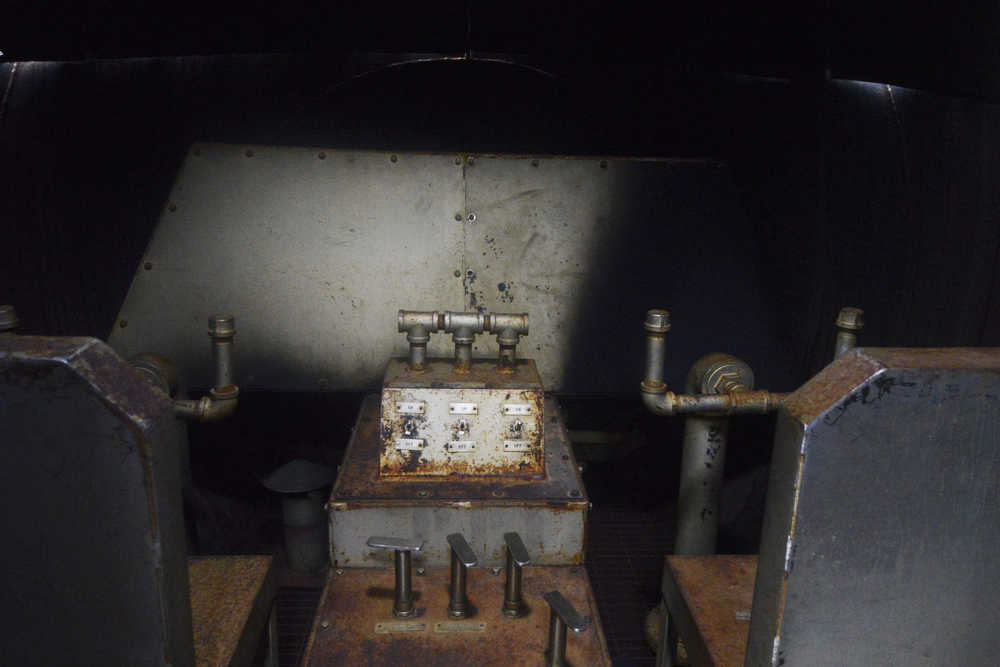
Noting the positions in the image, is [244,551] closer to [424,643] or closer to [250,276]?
[250,276]

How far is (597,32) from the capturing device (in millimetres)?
1950

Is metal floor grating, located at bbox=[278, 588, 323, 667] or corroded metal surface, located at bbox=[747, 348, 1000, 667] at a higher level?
corroded metal surface, located at bbox=[747, 348, 1000, 667]

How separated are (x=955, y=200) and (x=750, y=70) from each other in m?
0.71

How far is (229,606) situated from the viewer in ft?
3.87

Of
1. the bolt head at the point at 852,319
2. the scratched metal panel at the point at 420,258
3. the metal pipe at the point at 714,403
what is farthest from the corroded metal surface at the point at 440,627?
the bolt head at the point at 852,319

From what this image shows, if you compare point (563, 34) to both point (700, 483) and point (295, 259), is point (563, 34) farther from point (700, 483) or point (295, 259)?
point (700, 483)

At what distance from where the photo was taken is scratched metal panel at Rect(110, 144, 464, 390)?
1955 mm

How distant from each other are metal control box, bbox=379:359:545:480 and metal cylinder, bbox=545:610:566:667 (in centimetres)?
43

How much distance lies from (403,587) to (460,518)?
0.65ft

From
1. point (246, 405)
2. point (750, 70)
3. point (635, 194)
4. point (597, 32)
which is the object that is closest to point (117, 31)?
point (246, 405)

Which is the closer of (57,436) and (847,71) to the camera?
(57,436)

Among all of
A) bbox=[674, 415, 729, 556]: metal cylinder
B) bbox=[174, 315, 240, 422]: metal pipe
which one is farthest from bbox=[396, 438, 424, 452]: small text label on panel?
bbox=[674, 415, 729, 556]: metal cylinder

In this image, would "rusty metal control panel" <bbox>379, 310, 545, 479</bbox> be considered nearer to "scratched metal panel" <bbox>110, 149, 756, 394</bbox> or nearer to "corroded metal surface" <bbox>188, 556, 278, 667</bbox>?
"corroded metal surface" <bbox>188, 556, 278, 667</bbox>

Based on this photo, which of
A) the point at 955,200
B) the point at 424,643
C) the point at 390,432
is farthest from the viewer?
the point at 955,200
